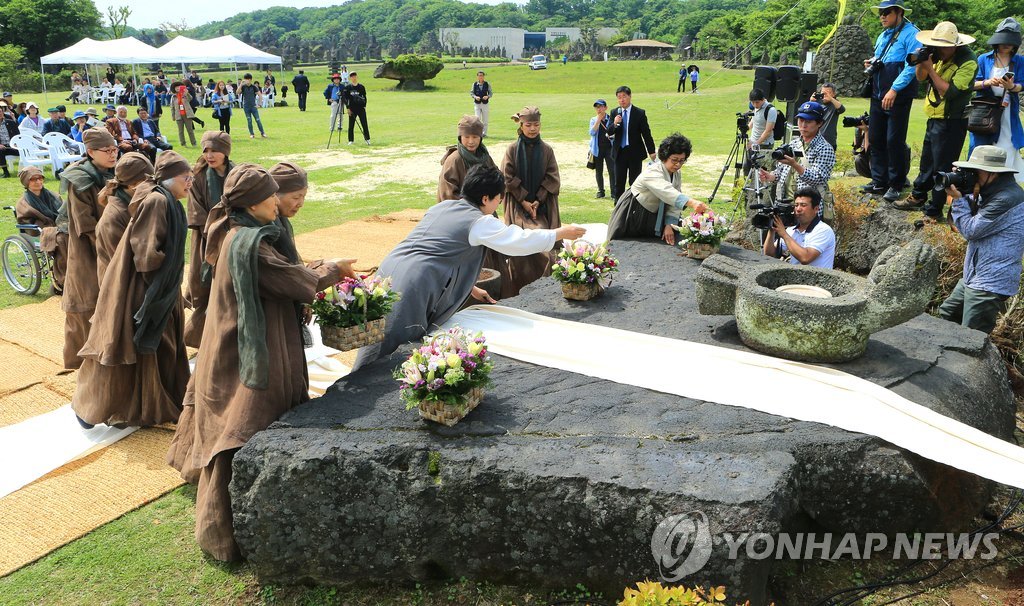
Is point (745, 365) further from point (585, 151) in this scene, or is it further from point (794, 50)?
point (794, 50)

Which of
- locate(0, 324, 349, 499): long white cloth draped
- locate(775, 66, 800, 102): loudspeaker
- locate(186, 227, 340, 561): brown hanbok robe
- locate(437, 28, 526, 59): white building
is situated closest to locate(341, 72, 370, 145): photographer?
locate(775, 66, 800, 102): loudspeaker

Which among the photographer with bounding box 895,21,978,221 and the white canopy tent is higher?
the white canopy tent

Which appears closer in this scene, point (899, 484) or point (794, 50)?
point (899, 484)

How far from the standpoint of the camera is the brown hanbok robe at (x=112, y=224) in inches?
223

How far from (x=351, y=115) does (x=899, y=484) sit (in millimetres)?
17985

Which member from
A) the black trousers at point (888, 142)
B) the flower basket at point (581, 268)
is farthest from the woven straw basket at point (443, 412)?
the black trousers at point (888, 142)

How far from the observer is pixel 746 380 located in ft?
14.4

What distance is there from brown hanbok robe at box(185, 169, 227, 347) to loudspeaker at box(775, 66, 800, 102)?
7.32m

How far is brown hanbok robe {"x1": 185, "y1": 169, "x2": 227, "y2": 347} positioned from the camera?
6344 mm

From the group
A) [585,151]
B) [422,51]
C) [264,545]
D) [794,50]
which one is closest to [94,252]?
[264,545]

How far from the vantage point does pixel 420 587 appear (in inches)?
155

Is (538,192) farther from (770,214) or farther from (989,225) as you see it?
(989,225)

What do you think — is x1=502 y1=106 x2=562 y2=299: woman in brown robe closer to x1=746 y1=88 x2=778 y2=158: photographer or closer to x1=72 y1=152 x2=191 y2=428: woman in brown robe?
x1=72 y1=152 x2=191 y2=428: woman in brown robe

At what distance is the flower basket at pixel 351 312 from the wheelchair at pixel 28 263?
5.68 metres
